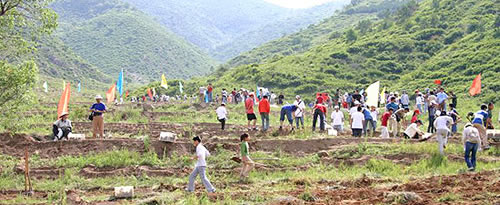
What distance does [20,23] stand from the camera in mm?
17891

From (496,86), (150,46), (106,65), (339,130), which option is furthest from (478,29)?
(150,46)

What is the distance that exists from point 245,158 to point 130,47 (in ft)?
389

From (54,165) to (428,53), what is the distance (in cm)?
4870

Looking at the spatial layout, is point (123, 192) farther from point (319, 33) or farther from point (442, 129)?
point (319, 33)

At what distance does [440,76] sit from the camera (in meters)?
49.8

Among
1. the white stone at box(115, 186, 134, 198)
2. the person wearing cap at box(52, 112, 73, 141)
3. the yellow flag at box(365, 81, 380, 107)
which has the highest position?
the yellow flag at box(365, 81, 380, 107)

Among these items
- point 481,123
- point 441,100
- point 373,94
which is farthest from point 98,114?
point 441,100

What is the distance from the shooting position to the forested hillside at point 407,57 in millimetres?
50562

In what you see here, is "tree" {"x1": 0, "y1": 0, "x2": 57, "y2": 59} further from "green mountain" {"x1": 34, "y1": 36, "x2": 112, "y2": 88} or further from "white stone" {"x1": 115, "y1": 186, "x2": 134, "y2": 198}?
"green mountain" {"x1": 34, "y1": 36, "x2": 112, "y2": 88}

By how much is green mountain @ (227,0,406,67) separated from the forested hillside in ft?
66.5

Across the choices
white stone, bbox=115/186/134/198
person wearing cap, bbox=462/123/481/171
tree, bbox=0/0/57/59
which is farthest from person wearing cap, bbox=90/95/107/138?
person wearing cap, bbox=462/123/481/171

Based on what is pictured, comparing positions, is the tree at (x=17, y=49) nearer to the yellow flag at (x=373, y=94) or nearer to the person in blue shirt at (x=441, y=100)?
the yellow flag at (x=373, y=94)

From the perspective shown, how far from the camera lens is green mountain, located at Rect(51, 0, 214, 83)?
123 m

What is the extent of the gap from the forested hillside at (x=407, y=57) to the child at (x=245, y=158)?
1318 inches
